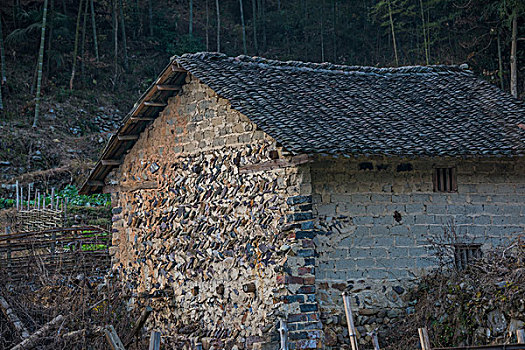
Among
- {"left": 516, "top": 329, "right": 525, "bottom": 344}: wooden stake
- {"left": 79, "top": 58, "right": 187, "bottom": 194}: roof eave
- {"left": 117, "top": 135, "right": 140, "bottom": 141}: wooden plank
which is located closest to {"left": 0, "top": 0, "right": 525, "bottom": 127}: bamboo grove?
{"left": 79, "top": 58, "right": 187, "bottom": 194}: roof eave

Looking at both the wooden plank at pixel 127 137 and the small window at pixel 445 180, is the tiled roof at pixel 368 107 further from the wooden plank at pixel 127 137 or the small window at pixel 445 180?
the wooden plank at pixel 127 137

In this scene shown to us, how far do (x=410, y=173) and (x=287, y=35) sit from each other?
89.9 feet

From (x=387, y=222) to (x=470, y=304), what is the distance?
1.70 meters

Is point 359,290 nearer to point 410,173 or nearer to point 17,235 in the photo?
point 410,173

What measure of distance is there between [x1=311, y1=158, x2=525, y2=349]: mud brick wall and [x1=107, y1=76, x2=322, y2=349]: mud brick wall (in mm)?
521

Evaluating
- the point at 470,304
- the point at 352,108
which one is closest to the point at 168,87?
the point at 352,108

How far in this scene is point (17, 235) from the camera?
14.1 metres

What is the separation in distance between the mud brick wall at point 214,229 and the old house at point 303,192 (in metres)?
0.03

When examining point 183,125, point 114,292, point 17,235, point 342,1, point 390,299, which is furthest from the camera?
point 342,1

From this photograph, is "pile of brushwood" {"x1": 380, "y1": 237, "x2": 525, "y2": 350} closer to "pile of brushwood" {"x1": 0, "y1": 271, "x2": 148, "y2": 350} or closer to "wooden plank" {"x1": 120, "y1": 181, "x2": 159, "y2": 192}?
"pile of brushwood" {"x1": 0, "y1": 271, "x2": 148, "y2": 350}

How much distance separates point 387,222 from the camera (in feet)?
33.2

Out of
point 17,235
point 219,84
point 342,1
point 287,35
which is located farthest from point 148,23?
point 219,84

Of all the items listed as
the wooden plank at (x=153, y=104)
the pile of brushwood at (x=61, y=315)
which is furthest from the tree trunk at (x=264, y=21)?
the pile of brushwood at (x=61, y=315)

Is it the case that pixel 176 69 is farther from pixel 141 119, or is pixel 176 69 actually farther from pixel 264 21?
pixel 264 21
